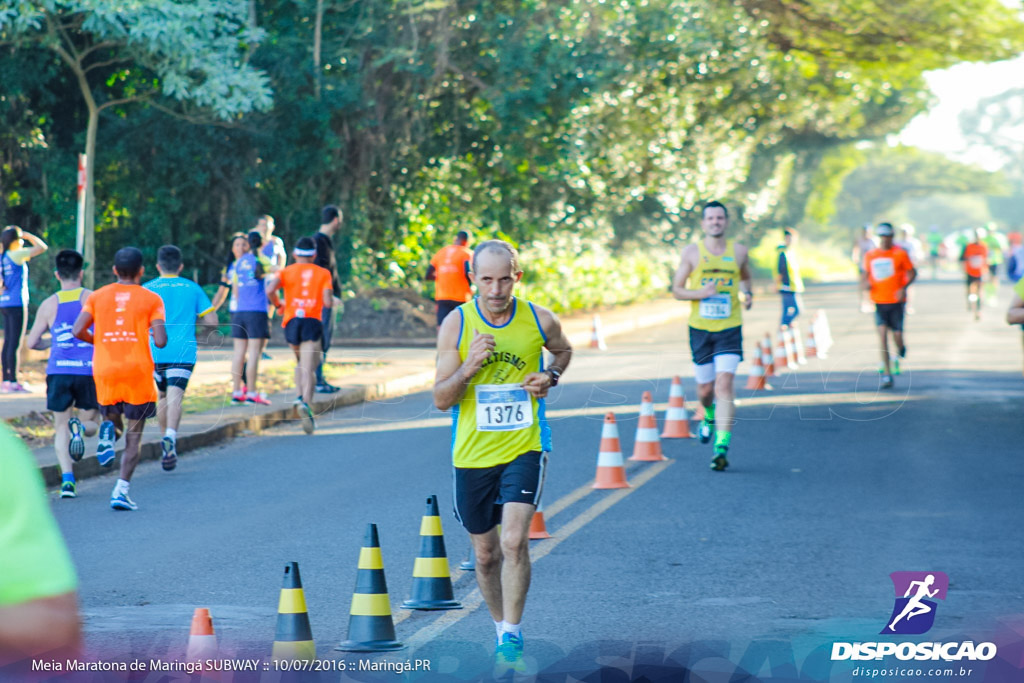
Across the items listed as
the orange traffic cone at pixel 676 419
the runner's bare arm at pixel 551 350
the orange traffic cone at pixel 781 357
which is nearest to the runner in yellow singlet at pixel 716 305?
the orange traffic cone at pixel 676 419

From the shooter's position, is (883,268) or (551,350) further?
(883,268)

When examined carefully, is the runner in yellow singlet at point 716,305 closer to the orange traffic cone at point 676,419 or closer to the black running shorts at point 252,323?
the orange traffic cone at point 676,419

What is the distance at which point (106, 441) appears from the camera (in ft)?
31.7

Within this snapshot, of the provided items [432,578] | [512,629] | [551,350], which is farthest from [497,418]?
[432,578]

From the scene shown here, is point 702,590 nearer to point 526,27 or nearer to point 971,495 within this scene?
point 971,495

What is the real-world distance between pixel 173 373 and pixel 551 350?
5840 millimetres

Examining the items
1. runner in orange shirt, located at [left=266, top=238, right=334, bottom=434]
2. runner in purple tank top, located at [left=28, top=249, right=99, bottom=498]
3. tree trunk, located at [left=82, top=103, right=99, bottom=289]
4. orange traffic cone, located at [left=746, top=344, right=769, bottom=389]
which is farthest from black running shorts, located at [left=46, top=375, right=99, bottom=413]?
tree trunk, located at [left=82, top=103, right=99, bottom=289]

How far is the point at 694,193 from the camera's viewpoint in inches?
1385

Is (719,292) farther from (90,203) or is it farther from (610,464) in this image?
(90,203)

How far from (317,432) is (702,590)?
7343 mm

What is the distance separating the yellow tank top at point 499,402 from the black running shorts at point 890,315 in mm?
11660

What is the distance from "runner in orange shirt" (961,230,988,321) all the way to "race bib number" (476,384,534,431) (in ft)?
88.6

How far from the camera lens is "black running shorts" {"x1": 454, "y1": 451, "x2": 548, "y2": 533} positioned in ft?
18.5

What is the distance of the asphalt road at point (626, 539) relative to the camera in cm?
597
